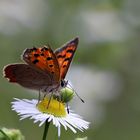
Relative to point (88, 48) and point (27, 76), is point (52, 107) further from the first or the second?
point (88, 48)

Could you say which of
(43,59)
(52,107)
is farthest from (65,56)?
(52,107)

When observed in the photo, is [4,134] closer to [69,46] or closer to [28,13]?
[69,46]

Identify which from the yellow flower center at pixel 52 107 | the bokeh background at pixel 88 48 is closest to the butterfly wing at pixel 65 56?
the yellow flower center at pixel 52 107

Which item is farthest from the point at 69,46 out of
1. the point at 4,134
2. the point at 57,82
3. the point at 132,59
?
the point at 132,59

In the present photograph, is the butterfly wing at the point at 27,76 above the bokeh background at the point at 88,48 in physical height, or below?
above

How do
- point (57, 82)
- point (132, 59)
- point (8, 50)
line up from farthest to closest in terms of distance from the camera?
point (132, 59)
point (8, 50)
point (57, 82)

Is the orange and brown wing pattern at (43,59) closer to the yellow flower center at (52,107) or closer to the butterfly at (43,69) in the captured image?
the butterfly at (43,69)
